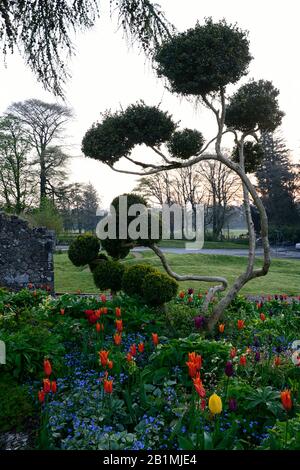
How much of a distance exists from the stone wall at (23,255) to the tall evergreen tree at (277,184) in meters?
35.3

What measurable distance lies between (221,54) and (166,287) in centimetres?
390

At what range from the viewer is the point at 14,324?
5.74 meters

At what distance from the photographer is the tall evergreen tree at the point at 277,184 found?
4625 cm

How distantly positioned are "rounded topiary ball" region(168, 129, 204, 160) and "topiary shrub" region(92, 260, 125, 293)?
97.2 inches

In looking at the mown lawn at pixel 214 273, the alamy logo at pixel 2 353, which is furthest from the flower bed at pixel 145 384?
the mown lawn at pixel 214 273

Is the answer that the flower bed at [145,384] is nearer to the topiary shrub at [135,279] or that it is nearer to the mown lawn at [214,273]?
the topiary shrub at [135,279]

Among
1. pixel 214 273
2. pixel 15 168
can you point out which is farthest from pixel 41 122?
pixel 214 273

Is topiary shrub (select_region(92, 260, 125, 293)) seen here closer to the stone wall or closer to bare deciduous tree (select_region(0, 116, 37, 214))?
the stone wall

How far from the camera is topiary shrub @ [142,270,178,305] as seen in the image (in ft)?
23.1

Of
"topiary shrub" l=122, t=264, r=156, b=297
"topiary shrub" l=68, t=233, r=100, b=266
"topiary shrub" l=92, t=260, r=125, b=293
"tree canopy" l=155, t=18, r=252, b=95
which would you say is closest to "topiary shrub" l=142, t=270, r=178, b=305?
"topiary shrub" l=122, t=264, r=156, b=297

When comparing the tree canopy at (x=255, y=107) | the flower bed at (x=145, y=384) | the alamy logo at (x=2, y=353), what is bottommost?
the flower bed at (x=145, y=384)

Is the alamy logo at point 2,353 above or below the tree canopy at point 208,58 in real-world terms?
below
